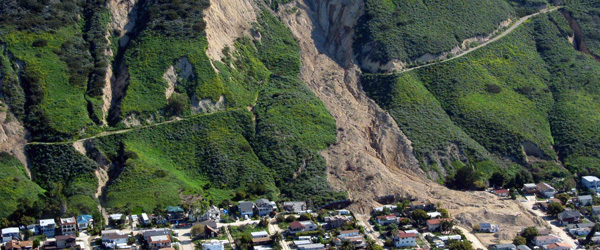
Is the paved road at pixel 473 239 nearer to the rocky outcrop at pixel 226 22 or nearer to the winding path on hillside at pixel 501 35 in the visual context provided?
the winding path on hillside at pixel 501 35

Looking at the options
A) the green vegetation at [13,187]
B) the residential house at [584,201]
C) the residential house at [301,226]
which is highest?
the green vegetation at [13,187]

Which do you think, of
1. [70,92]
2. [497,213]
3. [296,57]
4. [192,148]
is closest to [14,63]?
[70,92]

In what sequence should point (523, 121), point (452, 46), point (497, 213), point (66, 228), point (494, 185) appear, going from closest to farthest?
point (66, 228)
point (497, 213)
point (494, 185)
point (523, 121)
point (452, 46)

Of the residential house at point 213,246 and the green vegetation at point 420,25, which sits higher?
the green vegetation at point 420,25

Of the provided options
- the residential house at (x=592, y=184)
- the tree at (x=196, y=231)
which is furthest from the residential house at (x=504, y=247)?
the tree at (x=196, y=231)

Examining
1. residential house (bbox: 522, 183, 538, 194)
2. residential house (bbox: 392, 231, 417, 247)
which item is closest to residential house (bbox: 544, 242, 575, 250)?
residential house (bbox: 392, 231, 417, 247)

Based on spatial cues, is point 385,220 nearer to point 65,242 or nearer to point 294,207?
point 294,207

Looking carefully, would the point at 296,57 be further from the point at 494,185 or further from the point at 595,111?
the point at 595,111
